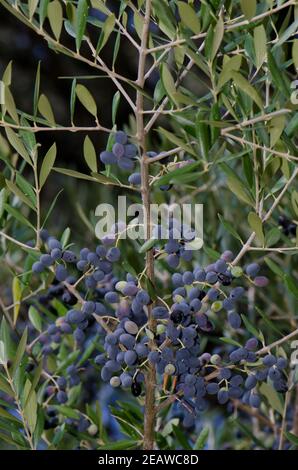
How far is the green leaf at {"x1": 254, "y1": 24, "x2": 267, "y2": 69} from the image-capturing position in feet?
1.79

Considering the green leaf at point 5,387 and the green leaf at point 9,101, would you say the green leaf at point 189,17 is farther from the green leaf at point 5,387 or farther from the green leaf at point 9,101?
the green leaf at point 5,387

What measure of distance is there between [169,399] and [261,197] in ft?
0.58

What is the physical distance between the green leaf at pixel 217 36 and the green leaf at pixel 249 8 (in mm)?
17

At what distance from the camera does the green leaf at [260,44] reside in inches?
21.5

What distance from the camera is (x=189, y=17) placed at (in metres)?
0.51

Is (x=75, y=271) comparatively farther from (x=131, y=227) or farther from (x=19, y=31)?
(x=19, y=31)

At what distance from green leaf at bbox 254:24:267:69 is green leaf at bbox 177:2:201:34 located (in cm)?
5

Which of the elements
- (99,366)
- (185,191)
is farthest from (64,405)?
(185,191)

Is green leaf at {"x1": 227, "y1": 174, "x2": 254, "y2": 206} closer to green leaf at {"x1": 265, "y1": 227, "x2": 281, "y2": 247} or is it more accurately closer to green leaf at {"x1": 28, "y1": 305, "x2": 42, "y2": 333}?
green leaf at {"x1": 265, "y1": 227, "x2": 281, "y2": 247}

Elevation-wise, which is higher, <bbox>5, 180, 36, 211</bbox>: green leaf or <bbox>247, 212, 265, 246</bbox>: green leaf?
<bbox>5, 180, 36, 211</bbox>: green leaf

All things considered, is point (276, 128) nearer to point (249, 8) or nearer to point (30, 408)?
point (249, 8)

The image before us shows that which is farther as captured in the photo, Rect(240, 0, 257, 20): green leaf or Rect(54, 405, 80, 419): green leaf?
Rect(54, 405, 80, 419): green leaf

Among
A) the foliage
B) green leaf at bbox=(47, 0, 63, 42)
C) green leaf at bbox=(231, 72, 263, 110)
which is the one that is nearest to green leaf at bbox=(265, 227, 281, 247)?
the foliage

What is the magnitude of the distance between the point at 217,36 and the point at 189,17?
2 centimetres
